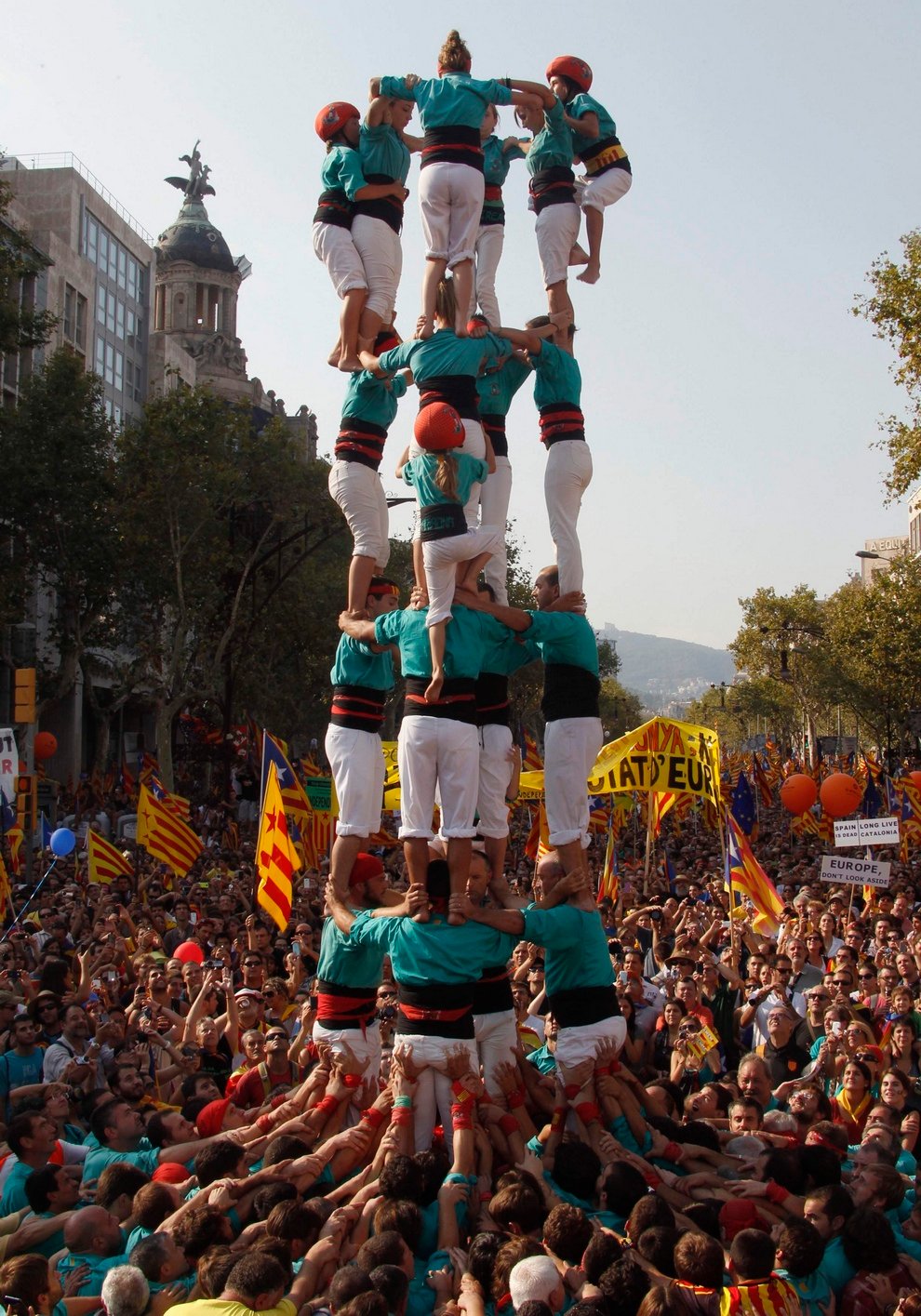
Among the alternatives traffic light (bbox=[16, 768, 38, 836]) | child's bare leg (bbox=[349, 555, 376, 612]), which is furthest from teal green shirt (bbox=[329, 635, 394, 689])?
traffic light (bbox=[16, 768, 38, 836])

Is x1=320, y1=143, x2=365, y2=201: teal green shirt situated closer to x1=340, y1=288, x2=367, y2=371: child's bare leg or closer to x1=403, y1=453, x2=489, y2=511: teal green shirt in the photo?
x1=340, y1=288, x2=367, y2=371: child's bare leg

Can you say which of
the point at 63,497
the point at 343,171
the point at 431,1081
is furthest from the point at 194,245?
the point at 431,1081

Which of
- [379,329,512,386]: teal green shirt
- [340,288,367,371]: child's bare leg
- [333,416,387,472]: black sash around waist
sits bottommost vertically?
[333,416,387,472]: black sash around waist

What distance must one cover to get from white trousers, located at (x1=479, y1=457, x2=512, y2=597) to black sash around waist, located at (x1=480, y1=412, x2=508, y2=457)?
61 mm

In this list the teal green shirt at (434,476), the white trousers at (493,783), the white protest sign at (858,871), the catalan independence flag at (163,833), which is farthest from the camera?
the catalan independence flag at (163,833)

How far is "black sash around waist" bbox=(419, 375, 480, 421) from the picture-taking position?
8.16 metres

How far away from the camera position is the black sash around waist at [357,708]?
8.78 m

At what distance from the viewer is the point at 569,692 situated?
8.19m

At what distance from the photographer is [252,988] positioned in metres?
9.70

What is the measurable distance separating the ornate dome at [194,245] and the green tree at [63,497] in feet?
144

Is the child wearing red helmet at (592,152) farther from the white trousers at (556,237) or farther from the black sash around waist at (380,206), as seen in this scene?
the black sash around waist at (380,206)

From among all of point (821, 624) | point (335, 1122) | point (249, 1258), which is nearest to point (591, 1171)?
point (335, 1122)

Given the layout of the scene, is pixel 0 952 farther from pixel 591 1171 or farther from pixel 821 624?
pixel 821 624

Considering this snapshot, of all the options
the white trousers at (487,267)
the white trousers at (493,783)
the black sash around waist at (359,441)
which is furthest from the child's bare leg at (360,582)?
the white trousers at (487,267)
